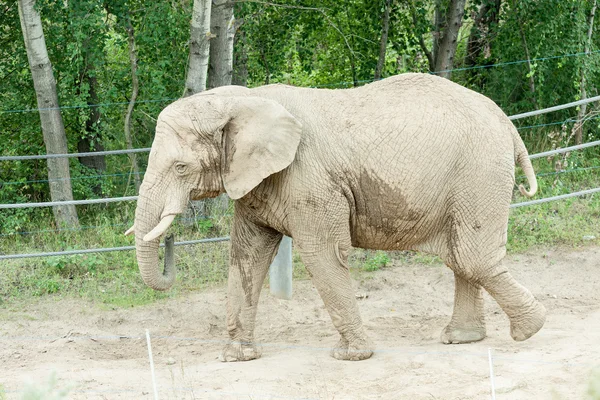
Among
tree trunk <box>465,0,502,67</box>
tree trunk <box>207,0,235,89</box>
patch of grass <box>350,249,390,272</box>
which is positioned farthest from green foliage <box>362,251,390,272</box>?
tree trunk <box>465,0,502,67</box>

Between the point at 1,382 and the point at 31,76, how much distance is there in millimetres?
5090

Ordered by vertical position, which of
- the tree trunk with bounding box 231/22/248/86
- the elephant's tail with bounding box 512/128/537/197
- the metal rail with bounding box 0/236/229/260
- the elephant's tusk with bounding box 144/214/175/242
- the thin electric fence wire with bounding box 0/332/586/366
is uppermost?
the tree trunk with bounding box 231/22/248/86

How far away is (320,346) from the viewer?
8531mm

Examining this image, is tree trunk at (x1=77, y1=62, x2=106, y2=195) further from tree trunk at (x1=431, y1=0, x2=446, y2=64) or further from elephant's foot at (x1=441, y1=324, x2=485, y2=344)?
elephant's foot at (x1=441, y1=324, x2=485, y2=344)

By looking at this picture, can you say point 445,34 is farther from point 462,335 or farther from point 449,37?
point 462,335

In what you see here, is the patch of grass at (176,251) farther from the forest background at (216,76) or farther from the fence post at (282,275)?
the fence post at (282,275)

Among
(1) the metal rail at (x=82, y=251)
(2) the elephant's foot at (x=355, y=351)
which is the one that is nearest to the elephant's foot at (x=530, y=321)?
(2) the elephant's foot at (x=355, y=351)

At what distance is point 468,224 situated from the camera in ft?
25.0

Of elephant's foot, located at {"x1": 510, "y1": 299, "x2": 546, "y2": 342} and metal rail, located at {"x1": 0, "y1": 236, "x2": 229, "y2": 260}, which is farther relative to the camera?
metal rail, located at {"x1": 0, "y1": 236, "x2": 229, "y2": 260}

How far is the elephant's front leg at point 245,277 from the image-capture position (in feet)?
26.3

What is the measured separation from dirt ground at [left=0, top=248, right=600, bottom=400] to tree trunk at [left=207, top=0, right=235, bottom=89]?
2714 millimetres

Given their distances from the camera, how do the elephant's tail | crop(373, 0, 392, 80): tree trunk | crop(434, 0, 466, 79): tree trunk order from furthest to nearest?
crop(434, 0, 466, 79): tree trunk < crop(373, 0, 392, 80): tree trunk < the elephant's tail

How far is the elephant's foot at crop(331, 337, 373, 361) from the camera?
786cm

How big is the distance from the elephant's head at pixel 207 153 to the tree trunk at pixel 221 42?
3.65 m
